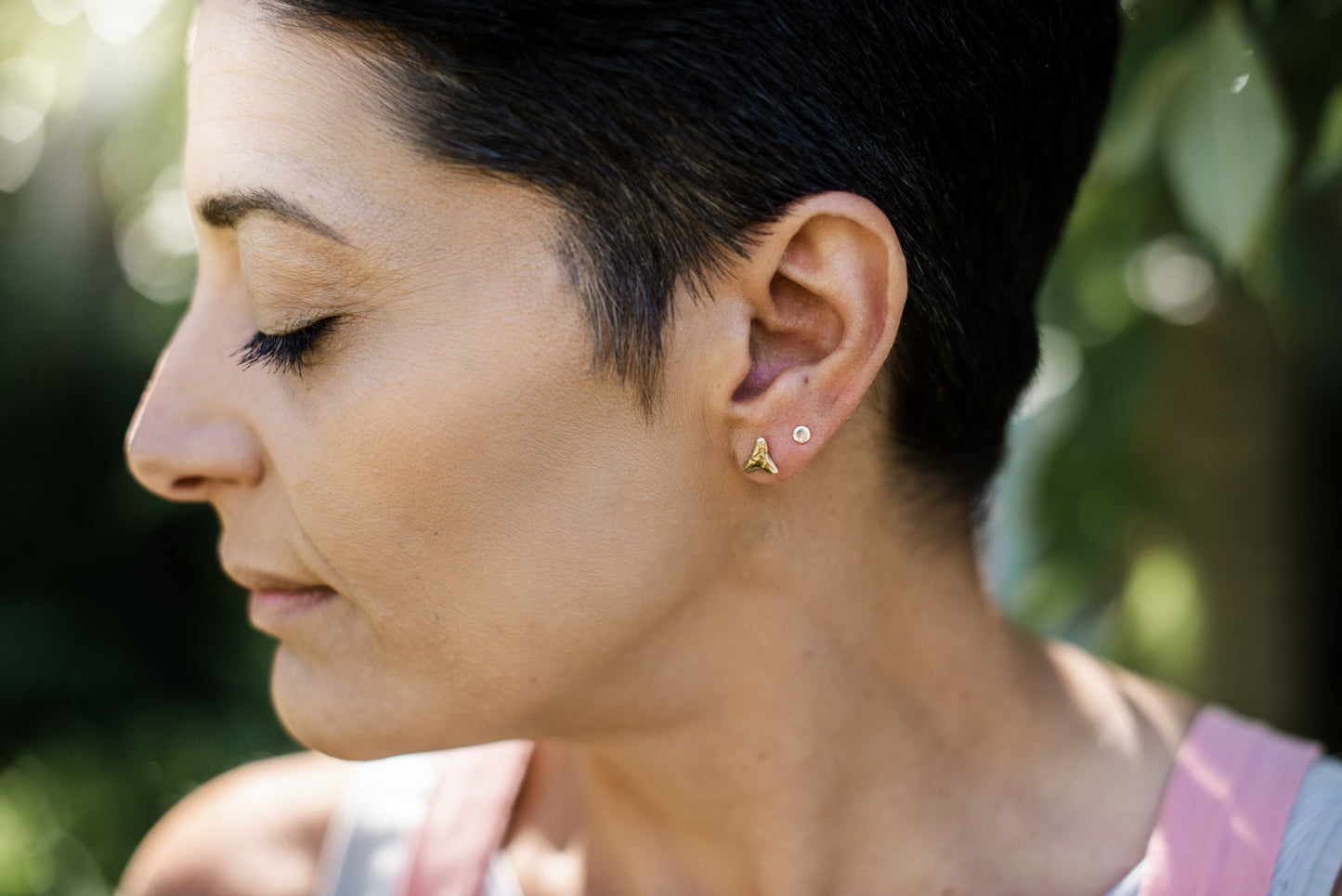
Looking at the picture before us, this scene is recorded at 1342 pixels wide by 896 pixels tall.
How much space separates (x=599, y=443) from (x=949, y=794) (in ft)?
2.35

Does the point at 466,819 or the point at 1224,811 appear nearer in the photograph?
the point at 1224,811

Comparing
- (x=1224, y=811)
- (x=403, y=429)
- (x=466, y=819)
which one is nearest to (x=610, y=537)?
(x=403, y=429)

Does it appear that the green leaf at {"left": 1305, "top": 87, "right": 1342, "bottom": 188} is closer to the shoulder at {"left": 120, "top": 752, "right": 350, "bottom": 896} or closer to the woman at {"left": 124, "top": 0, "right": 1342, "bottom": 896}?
the woman at {"left": 124, "top": 0, "right": 1342, "bottom": 896}

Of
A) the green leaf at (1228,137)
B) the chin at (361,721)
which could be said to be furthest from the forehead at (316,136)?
the green leaf at (1228,137)

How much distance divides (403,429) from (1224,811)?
3.71 feet

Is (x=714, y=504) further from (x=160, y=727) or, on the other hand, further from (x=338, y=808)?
(x=160, y=727)

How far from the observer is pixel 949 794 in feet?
4.87

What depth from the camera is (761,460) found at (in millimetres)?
1218

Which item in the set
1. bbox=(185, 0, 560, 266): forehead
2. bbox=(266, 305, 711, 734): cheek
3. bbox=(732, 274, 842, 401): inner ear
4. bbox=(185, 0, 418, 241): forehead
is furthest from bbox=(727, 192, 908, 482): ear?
bbox=(185, 0, 418, 241): forehead

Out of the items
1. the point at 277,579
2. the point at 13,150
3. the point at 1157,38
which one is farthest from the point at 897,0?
the point at 13,150

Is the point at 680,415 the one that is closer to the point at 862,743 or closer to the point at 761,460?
the point at 761,460

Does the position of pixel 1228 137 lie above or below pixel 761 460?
above

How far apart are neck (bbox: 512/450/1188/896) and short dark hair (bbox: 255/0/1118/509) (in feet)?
1.11

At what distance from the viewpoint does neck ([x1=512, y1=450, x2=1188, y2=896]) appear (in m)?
1.38
